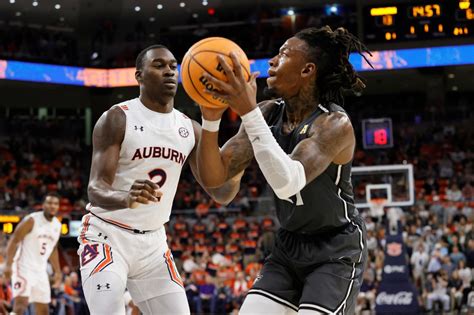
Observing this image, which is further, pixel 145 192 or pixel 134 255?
pixel 134 255

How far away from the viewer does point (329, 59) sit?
441 centimetres

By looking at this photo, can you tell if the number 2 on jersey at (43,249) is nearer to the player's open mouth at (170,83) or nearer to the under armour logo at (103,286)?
the player's open mouth at (170,83)

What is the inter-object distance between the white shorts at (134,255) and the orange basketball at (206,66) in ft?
5.54

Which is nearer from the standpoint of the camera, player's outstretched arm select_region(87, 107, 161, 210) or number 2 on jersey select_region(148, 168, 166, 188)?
player's outstretched arm select_region(87, 107, 161, 210)

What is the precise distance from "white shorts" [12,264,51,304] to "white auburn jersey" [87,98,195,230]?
17.4 ft

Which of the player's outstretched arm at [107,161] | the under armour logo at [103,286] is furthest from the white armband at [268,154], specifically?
the under armour logo at [103,286]

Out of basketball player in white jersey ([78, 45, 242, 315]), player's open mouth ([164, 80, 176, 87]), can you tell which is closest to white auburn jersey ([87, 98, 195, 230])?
basketball player in white jersey ([78, 45, 242, 315])

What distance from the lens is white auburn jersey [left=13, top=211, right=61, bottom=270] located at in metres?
10.5

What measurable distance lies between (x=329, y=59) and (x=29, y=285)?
7153 millimetres

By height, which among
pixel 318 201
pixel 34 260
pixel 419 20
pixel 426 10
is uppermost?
pixel 426 10

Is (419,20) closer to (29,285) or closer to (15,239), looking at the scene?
(29,285)

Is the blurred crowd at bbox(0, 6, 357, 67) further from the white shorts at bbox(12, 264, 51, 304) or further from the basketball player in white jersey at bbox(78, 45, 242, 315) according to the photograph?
the basketball player in white jersey at bbox(78, 45, 242, 315)

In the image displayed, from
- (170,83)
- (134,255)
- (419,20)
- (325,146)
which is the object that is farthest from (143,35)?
(325,146)

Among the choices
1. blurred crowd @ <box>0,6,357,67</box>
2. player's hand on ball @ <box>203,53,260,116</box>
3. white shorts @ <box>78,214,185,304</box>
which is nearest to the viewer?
player's hand on ball @ <box>203,53,260,116</box>
